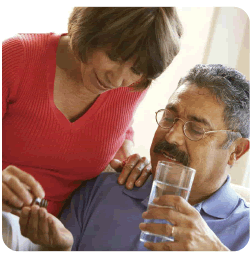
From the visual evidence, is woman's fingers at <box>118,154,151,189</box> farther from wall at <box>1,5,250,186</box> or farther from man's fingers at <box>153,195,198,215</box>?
man's fingers at <box>153,195,198,215</box>

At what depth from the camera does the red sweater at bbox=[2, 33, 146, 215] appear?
0.93 m

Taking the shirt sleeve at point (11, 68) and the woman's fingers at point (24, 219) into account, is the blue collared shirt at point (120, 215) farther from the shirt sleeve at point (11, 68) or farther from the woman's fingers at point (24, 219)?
the shirt sleeve at point (11, 68)

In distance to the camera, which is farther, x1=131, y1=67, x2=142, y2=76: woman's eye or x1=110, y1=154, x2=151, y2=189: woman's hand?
x1=110, y1=154, x2=151, y2=189: woman's hand

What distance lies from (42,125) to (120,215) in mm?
346

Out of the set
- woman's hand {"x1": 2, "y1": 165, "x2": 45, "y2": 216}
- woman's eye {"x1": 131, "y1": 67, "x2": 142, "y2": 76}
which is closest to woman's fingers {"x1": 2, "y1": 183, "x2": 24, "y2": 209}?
woman's hand {"x1": 2, "y1": 165, "x2": 45, "y2": 216}

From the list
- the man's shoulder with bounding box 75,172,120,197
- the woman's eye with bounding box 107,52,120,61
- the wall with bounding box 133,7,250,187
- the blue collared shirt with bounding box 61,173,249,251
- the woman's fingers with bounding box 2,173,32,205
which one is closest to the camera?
the woman's fingers with bounding box 2,173,32,205

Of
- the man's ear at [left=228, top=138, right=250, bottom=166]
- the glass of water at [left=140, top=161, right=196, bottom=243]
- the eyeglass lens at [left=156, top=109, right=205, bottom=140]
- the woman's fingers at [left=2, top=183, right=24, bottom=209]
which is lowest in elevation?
the woman's fingers at [left=2, top=183, right=24, bottom=209]

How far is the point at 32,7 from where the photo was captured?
37.7 inches

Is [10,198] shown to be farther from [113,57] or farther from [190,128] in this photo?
[190,128]

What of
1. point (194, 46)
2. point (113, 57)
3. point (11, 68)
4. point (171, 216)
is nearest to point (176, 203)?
point (171, 216)

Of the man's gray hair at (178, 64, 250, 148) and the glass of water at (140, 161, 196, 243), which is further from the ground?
the man's gray hair at (178, 64, 250, 148)

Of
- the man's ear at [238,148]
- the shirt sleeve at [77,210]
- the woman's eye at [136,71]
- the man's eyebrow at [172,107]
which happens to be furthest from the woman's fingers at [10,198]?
the man's ear at [238,148]

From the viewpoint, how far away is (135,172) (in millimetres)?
1145

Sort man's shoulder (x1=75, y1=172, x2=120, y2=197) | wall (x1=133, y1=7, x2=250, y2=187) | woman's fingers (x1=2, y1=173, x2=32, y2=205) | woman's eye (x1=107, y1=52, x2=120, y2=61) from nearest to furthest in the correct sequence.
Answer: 1. woman's fingers (x1=2, y1=173, x2=32, y2=205)
2. woman's eye (x1=107, y1=52, x2=120, y2=61)
3. man's shoulder (x1=75, y1=172, x2=120, y2=197)
4. wall (x1=133, y1=7, x2=250, y2=187)
